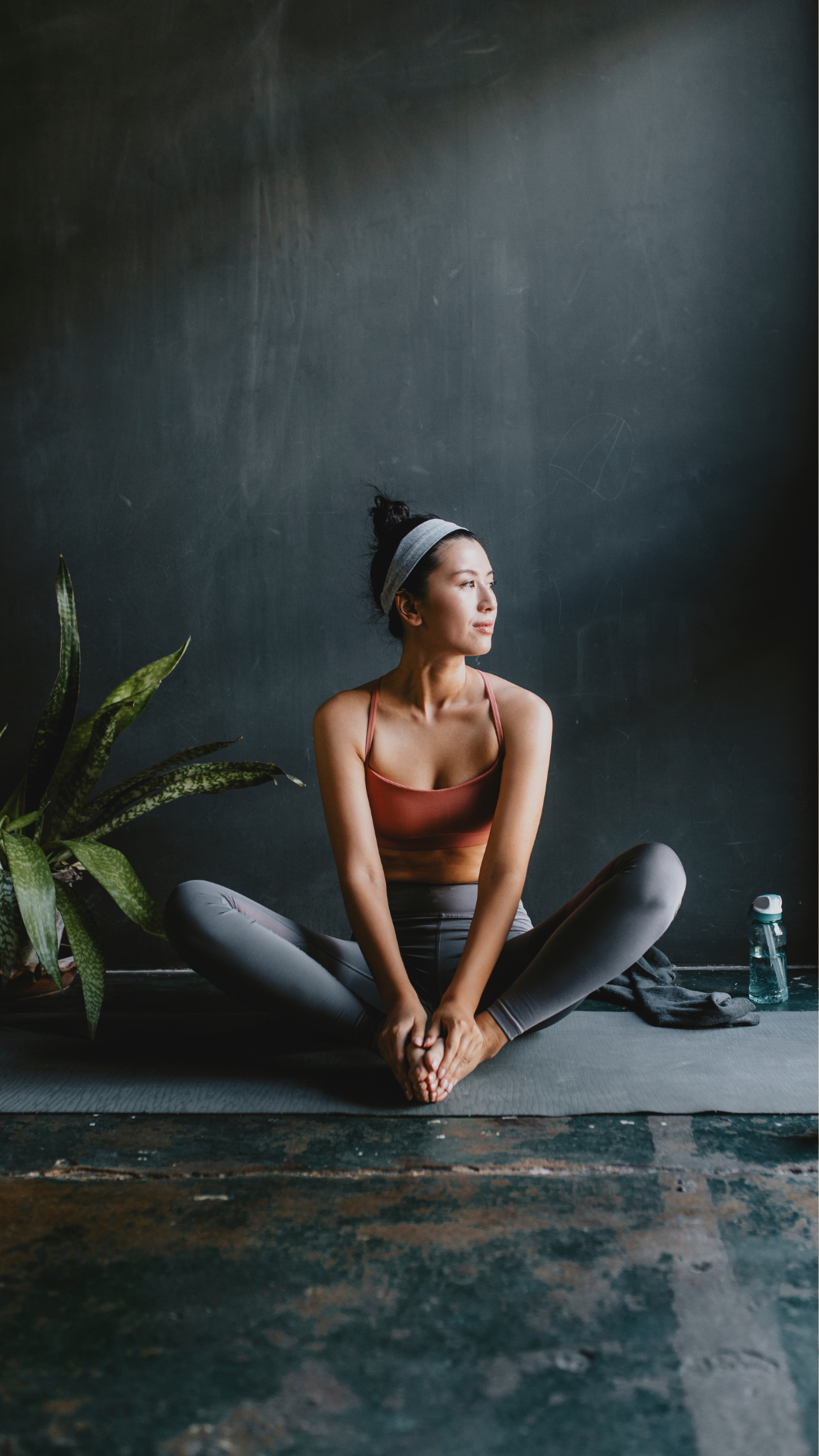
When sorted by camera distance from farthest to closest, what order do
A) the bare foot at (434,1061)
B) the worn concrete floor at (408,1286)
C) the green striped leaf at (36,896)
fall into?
the green striped leaf at (36,896), the bare foot at (434,1061), the worn concrete floor at (408,1286)

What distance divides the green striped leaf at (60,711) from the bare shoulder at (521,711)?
90 cm

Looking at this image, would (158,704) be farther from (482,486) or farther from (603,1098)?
(603,1098)

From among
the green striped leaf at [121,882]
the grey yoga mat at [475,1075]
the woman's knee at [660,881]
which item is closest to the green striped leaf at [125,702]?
the green striped leaf at [121,882]

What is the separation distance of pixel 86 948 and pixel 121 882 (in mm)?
138

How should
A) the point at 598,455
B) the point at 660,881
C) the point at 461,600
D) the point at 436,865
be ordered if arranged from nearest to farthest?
the point at 660,881 < the point at 461,600 < the point at 436,865 < the point at 598,455

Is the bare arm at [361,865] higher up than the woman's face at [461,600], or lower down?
lower down

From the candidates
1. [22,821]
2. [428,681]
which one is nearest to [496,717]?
[428,681]

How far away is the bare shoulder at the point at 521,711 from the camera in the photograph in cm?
182

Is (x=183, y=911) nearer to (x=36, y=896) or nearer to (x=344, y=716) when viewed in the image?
(x=36, y=896)

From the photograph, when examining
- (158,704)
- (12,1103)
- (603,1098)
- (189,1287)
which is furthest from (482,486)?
(189,1287)

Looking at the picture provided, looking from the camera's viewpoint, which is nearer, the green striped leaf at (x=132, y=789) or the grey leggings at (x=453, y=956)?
the grey leggings at (x=453, y=956)

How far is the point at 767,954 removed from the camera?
217 centimetres

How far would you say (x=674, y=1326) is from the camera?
0.99m

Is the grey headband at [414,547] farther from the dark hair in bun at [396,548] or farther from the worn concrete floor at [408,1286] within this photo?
the worn concrete floor at [408,1286]
